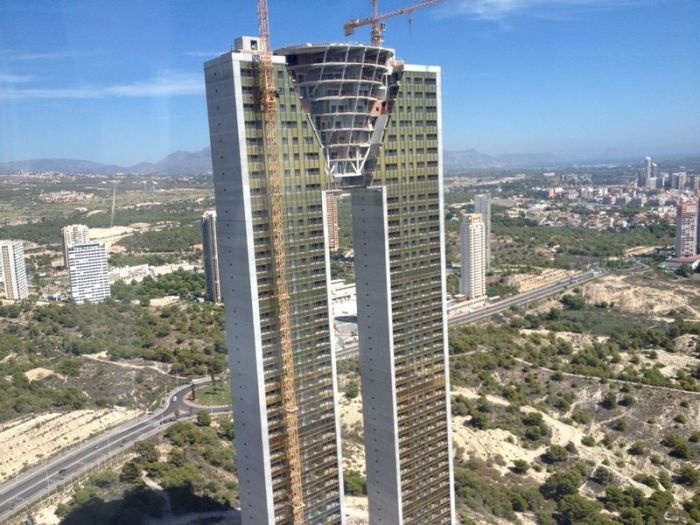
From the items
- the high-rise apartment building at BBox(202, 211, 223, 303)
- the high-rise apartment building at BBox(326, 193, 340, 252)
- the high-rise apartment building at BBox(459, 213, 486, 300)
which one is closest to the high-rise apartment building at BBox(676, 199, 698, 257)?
the high-rise apartment building at BBox(459, 213, 486, 300)

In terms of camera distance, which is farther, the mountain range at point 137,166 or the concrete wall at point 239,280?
the mountain range at point 137,166

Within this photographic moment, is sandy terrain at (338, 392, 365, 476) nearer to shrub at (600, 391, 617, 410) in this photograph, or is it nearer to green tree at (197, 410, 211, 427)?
green tree at (197, 410, 211, 427)

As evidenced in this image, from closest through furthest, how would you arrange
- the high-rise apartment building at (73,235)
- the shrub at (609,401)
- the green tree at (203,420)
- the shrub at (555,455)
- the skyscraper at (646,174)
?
the shrub at (555,455)
the green tree at (203,420)
the shrub at (609,401)
the high-rise apartment building at (73,235)
the skyscraper at (646,174)

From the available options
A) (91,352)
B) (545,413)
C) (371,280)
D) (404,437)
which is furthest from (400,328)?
(91,352)

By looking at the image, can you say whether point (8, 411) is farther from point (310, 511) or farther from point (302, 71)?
point (302, 71)

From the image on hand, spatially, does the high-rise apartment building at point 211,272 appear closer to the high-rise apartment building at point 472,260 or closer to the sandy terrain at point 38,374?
the sandy terrain at point 38,374

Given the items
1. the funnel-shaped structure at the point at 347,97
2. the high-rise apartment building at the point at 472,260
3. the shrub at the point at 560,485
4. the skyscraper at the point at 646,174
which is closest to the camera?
the funnel-shaped structure at the point at 347,97

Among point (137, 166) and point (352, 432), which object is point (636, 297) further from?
point (137, 166)

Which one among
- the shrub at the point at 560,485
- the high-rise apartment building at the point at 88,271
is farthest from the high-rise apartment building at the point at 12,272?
the shrub at the point at 560,485

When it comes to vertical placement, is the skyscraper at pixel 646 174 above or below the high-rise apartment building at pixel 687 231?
above
